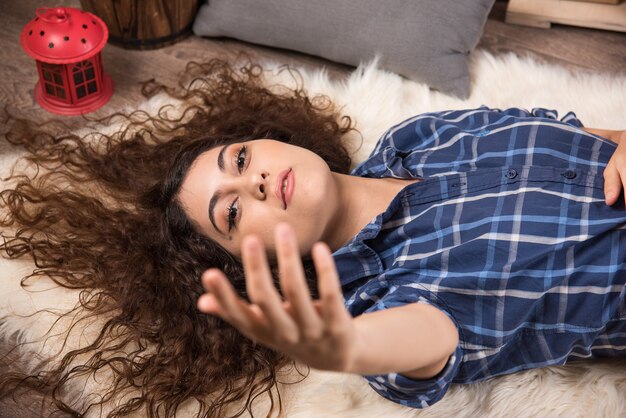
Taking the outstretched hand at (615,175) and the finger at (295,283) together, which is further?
the outstretched hand at (615,175)

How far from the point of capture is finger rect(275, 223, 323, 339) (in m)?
0.75

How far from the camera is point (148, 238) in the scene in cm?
158

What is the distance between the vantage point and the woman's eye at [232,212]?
4.48ft

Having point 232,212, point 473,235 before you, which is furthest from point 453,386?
point 232,212

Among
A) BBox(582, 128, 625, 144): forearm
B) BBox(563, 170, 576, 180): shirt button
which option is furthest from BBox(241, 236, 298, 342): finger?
BBox(582, 128, 625, 144): forearm

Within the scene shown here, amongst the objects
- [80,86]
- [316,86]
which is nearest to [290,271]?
[316,86]

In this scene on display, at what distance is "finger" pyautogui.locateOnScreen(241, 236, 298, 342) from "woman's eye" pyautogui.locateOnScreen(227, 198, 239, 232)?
556 mm

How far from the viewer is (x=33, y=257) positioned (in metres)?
1.56

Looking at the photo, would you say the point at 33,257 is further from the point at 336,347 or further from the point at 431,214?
the point at 336,347

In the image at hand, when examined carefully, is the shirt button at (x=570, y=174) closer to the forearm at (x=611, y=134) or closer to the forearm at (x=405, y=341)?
the forearm at (x=611, y=134)

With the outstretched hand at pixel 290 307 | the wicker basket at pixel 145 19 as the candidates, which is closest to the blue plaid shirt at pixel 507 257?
the outstretched hand at pixel 290 307

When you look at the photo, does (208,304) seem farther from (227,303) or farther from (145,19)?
(145,19)

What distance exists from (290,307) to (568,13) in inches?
70.4

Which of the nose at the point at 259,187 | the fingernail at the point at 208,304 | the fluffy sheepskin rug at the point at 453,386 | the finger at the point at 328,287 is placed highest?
the finger at the point at 328,287
